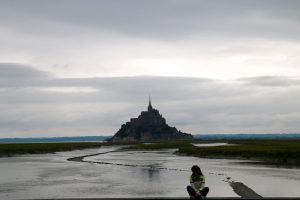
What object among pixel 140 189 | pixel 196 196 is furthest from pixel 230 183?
pixel 196 196

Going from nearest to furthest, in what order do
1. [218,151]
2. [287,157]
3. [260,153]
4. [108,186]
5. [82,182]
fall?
[108,186] → [82,182] → [287,157] → [260,153] → [218,151]

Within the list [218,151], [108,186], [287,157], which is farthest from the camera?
[218,151]

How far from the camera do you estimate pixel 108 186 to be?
145 ft

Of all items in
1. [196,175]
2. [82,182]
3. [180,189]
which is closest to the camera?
[196,175]

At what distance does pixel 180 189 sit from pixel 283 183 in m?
11.2

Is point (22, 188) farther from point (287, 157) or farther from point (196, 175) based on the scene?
point (287, 157)

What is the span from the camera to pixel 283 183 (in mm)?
44969

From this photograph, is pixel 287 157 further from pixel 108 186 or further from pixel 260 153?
pixel 108 186

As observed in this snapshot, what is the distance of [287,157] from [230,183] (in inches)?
1432

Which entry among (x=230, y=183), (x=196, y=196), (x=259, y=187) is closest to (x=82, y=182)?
(x=230, y=183)

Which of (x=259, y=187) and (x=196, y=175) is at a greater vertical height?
(x=196, y=175)

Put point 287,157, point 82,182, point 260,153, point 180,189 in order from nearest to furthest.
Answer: point 180,189
point 82,182
point 287,157
point 260,153

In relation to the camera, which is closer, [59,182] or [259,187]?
[259,187]

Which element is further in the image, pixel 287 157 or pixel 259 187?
pixel 287 157
